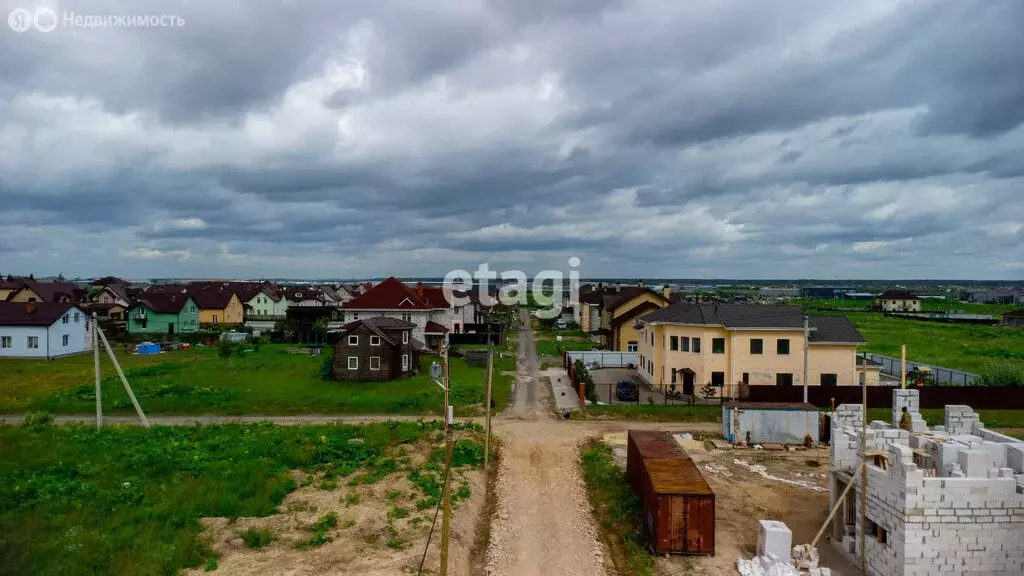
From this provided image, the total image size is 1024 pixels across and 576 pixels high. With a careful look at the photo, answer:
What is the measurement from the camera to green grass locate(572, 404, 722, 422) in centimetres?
2744

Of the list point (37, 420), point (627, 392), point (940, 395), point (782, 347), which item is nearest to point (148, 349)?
point (37, 420)

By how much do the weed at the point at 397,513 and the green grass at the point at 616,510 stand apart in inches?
218

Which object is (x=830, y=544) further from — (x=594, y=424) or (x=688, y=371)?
(x=688, y=371)

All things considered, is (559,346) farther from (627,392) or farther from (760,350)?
(760,350)

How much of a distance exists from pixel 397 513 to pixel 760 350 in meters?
23.6

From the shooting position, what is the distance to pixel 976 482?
11.3 metres

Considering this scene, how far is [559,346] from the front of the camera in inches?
2181

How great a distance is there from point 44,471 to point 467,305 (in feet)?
157

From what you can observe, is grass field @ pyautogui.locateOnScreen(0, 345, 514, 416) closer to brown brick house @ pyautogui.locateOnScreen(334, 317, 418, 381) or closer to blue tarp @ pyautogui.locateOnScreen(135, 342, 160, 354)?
brown brick house @ pyautogui.locateOnScreen(334, 317, 418, 381)

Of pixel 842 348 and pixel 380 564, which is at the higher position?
pixel 842 348

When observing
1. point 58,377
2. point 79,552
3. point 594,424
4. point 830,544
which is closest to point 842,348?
point 594,424

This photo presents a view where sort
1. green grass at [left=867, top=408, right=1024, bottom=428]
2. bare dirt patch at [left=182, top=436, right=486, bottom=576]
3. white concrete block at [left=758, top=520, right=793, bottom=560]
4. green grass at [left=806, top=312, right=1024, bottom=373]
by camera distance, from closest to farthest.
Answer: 1. bare dirt patch at [left=182, top=436, right=486, bottom=576]
2. white concrete block at [left=758, top=520, right=793, bottom=560]
3. green grass at [left=867, top=408, right=1024, bottom=428]
4. green grass at [left=806, top=312, right=1024, bottom=373]

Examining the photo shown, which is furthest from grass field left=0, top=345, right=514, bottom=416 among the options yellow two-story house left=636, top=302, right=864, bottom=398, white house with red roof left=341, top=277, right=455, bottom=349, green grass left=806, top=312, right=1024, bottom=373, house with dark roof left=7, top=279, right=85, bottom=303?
green grass left=806, top=312, right=1024, bottom=373

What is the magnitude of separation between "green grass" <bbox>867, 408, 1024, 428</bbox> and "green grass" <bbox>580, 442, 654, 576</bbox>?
49.2 feet
